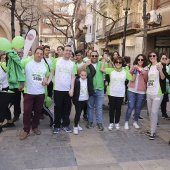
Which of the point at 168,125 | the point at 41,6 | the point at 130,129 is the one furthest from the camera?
the point at 41,6

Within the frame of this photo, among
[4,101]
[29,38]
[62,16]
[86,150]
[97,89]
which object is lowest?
[86,150]

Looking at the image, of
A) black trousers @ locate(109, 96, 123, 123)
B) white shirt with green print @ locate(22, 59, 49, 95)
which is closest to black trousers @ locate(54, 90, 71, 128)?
white shirt with green print @ locate(22, 59, 49, 95)

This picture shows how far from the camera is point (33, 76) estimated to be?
485 centimetres

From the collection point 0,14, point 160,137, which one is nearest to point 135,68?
point 160,137

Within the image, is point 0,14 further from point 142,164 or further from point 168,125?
point 142,164

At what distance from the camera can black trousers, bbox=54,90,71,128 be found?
516 cm

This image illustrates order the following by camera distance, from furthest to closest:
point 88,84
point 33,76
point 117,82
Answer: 1. point 117,82
2. point 88,84
3. point 33,76

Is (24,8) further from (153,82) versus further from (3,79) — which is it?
(153,82)

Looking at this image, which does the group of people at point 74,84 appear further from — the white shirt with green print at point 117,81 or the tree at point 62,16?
the tree at point 62,16

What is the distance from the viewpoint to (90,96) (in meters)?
5.48

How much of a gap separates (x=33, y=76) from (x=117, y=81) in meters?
1.84

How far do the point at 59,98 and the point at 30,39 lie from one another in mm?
1857

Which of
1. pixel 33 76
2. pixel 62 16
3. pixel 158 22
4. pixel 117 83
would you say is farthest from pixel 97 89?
pixel 62 16

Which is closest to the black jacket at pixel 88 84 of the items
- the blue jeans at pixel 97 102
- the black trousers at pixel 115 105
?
the blue jeans at pixel 97 102
